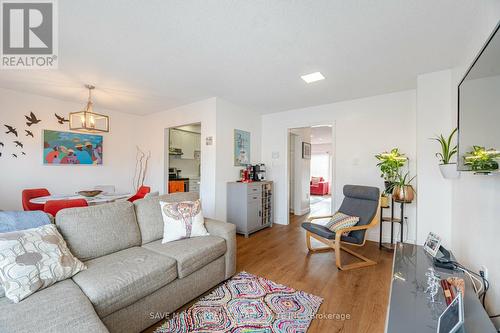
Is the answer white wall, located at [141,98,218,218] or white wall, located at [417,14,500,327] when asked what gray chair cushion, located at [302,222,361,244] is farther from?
white wall, located at [141,98,218,218]

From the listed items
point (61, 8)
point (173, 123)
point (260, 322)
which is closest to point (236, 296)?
point (260, 322)

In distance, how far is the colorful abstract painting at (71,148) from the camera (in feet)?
12.6

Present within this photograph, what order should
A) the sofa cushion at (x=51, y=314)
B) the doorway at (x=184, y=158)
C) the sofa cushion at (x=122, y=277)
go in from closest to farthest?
the sofa cushion at (x=51, y=314)
the sofa cushion at (x=122, y=277)
the doorway at (x=184, y=158)

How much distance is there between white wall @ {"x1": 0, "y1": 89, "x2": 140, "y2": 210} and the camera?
3451 mm

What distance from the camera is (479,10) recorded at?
5.40 feet

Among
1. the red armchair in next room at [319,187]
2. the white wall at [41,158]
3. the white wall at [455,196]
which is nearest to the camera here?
the white wall at [455,196]

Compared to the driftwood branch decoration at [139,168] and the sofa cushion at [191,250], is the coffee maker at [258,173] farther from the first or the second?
the driftwood branch decoration at [139,168]

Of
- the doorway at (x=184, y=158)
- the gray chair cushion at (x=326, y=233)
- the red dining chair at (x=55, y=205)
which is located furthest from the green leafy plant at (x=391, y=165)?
the doorway at (x=184, y=158)

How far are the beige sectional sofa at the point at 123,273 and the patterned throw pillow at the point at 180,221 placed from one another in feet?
0.28

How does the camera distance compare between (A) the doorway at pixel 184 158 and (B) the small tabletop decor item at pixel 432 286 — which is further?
(A) the doorway at pixel 184 158

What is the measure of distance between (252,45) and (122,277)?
224 cm

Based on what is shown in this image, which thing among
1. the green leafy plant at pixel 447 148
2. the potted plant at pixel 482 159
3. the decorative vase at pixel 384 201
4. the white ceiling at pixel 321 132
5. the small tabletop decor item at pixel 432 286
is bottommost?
the small tabletop decor item at pixel 432 286

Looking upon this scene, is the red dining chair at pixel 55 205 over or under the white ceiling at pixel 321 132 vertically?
under

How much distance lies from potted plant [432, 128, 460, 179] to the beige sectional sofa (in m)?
2.31
